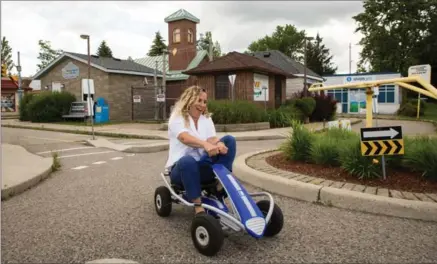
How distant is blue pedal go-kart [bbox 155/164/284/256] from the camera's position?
10.1 feet

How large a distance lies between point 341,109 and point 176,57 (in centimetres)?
1827

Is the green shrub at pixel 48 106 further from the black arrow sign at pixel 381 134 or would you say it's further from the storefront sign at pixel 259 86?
the black arrow sign at pixel 381 134

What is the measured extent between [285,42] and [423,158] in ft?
239

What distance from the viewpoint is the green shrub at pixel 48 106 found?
24.1m

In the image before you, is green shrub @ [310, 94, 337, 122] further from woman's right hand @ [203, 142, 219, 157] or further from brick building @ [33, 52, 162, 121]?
woman's right hand @ [203, 142, 219, 157]

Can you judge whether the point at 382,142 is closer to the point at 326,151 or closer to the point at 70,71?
the point at 326,151

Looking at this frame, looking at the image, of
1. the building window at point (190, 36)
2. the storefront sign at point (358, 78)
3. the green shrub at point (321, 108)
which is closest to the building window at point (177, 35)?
the building window at point (190, 36)

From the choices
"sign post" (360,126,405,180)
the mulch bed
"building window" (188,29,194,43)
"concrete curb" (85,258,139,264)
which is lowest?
"concrete curb" (85,258,139,264)

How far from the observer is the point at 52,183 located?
6113mm

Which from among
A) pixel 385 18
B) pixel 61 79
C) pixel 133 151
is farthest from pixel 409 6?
pixel 133 151

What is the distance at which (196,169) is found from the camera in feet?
11.5

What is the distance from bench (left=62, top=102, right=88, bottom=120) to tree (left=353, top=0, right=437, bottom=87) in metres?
34.8

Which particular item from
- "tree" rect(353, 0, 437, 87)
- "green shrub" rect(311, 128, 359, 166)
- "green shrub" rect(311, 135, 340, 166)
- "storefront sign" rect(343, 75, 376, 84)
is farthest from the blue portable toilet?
"tree" rect(353, 0, 437, 87)

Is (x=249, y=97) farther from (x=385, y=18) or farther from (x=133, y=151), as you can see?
(x=385, y=18)
